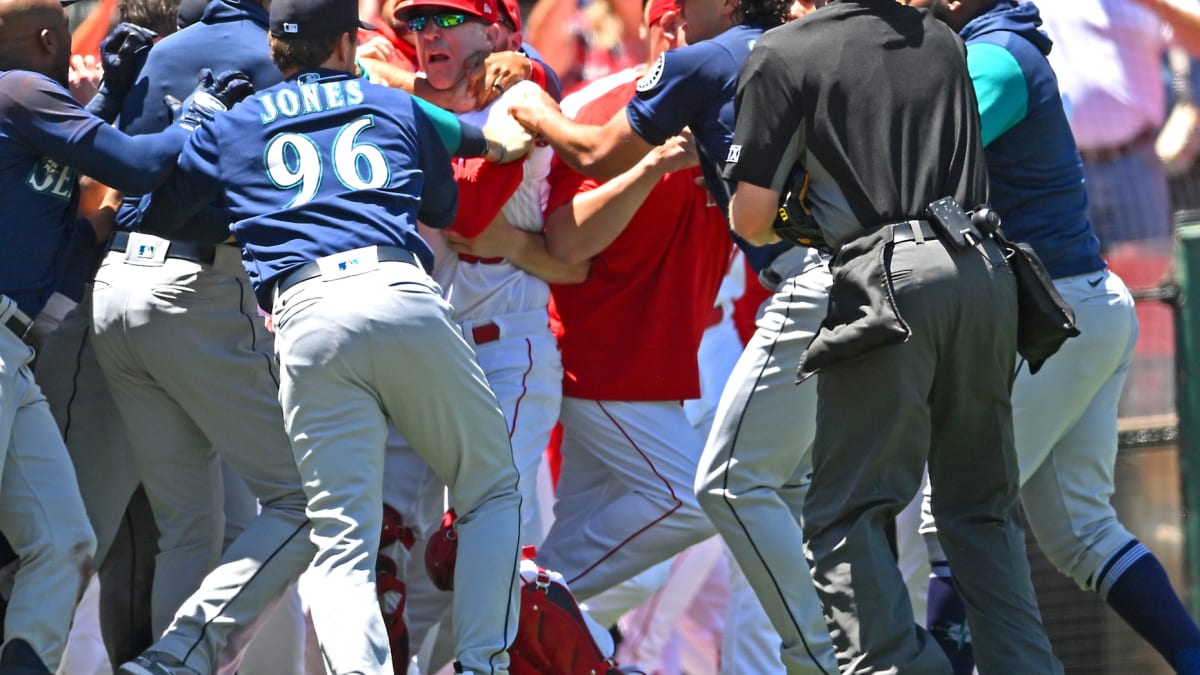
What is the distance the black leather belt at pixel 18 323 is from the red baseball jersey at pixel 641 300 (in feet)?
5.84

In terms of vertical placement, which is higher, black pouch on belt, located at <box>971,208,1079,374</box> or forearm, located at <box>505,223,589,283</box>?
black pouch on belt, located at <box>971,208,1079,374</box>

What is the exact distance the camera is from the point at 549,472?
279 inches

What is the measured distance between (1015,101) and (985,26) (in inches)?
12.0

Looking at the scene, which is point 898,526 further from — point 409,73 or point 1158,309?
point 409,73

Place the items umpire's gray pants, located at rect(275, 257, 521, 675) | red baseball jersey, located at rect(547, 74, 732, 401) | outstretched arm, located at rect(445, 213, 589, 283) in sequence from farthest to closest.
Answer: red baseball jersey, located at rect(547, 74, 732, 401)
outstretched arm, located at rect(445, 213, 589, 283)
umpire's gray pants, located at rect(275, 257, 521, 675)

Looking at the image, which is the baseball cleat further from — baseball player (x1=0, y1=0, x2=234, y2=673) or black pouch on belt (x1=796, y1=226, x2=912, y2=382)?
black pouch on belt (x1=796, y1=226, x2=912, y2=382)

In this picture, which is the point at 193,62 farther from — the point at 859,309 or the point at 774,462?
the point at 859,309

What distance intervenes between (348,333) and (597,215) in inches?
53.5

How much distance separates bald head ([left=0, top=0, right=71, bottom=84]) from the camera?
17.1 feet

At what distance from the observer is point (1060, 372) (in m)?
5.38

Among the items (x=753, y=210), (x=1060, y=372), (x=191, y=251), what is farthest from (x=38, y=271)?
(x=1060, y=372)

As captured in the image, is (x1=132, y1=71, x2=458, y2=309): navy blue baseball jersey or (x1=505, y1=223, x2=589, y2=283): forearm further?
(x1=505, y1=223, x2=589, y2=283): forearm

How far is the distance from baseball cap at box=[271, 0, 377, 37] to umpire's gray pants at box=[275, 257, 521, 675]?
695 mm

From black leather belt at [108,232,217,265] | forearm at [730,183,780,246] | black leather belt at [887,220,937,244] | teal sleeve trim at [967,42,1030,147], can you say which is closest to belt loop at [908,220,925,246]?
black leather belt at [887,220,937,244]
